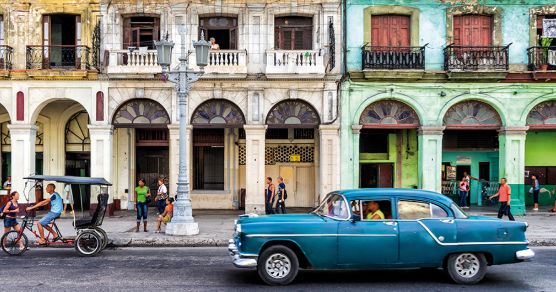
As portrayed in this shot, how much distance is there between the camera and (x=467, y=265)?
10117mm

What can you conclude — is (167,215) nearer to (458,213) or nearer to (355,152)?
(355,152)

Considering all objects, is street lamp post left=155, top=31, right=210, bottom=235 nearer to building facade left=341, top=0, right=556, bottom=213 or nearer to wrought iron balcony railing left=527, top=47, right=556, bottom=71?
building facade left=341, top=0, right=556, bottom=213

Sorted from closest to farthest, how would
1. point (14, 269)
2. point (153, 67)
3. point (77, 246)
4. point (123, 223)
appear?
point (14, 269) < point (77, 246) < point (123, 223) < point (153, 67)

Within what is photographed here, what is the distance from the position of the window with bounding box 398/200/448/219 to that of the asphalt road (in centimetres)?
122

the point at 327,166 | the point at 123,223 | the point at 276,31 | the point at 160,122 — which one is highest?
the point at 276,31

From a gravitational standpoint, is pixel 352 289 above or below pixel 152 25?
below

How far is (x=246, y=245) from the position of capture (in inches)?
386

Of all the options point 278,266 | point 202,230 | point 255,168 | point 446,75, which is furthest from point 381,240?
point 446,75

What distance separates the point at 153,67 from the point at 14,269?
38.4 feet

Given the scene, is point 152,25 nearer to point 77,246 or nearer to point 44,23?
point 44,23

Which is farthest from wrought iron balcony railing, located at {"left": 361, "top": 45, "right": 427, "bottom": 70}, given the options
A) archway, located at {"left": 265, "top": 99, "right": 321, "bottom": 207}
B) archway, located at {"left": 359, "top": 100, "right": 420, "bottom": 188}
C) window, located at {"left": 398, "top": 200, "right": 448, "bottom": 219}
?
window, located at {"left": 398, "top": 200, "right": 448, "bottom": 219}

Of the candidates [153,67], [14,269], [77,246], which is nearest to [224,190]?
[153,67]

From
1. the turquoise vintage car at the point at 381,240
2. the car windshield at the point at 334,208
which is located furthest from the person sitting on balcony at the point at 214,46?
the turquoise vintage car at the point at 381,240

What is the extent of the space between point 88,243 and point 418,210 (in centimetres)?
781
